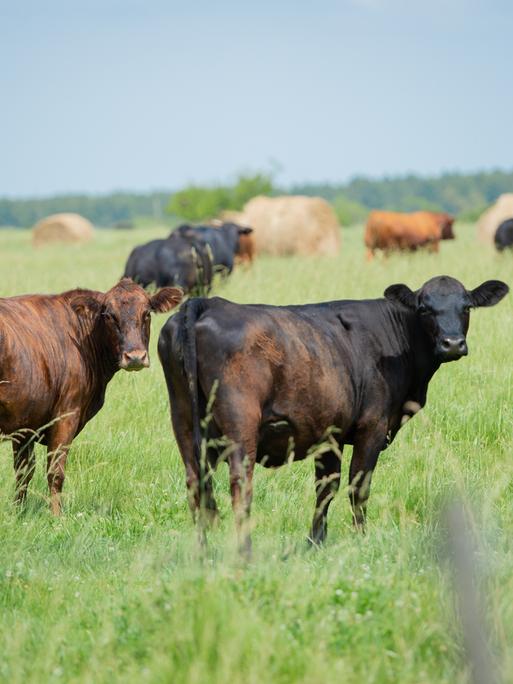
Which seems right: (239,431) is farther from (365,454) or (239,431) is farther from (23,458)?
(23,458)

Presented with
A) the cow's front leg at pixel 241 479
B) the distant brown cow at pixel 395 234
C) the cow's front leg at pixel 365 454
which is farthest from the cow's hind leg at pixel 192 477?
the distant brown cow at pixel 395 234

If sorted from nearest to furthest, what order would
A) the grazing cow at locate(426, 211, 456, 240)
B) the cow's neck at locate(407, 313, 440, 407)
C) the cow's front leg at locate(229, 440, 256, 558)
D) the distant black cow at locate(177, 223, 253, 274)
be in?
the cow's front leg at locate(229, 440, 256, 558), the cow's neck at locate(407, 313, 440, 407), the distant black cow at locate(177, 223, 253, 274), the grazing cow at locate(426, 211, 456, 240)

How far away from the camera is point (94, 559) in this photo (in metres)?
5.38

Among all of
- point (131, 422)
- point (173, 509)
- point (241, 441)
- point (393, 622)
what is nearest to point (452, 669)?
point (393, 622)

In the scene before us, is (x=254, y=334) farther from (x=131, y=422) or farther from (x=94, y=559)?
(x=131, y=422)

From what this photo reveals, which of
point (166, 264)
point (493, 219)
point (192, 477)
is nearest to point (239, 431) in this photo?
point (192, 477)

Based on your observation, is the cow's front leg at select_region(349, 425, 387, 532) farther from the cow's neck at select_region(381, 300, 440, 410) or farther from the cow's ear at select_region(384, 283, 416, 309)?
the cow's ear at select_region(384, 283, 416, 309)

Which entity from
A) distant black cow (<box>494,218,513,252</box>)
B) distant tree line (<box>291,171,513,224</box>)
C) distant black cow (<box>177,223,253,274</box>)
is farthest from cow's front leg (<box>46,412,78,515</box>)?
distant tree line (<box>291,171,513,224</box>)

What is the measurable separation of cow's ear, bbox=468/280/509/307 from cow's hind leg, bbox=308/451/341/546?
1301 millimetres

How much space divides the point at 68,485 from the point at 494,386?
343 cm

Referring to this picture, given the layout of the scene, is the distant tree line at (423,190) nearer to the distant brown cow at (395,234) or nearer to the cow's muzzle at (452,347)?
the distant brown cow at (395,234)

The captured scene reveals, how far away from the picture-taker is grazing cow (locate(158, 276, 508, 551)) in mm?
5359

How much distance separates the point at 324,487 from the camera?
6.02 m

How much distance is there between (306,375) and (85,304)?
1.88 meters
